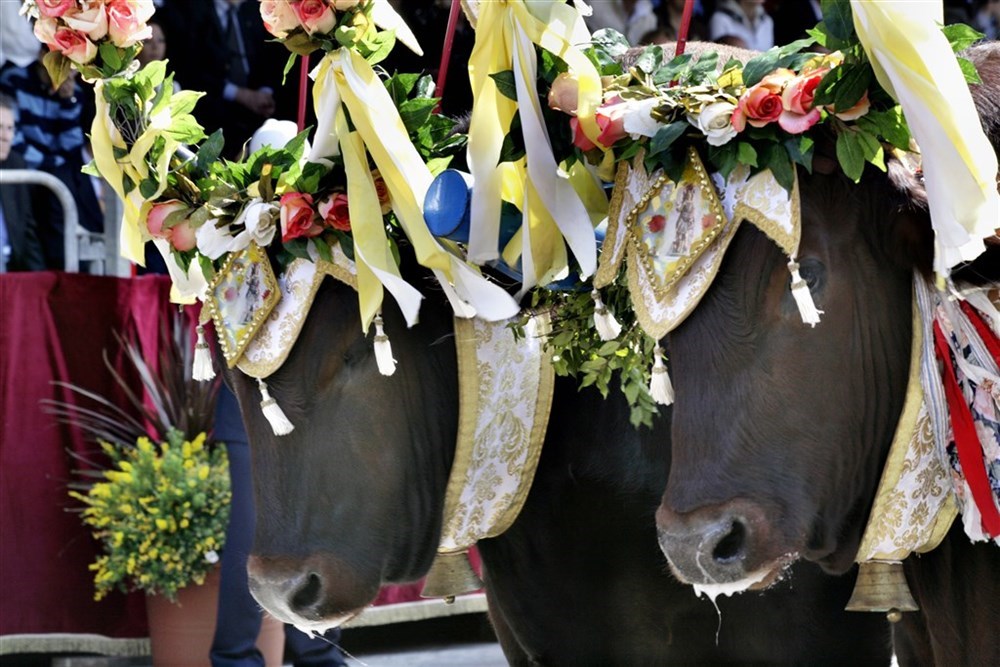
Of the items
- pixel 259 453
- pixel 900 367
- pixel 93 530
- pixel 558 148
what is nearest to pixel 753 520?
pixel 900 367

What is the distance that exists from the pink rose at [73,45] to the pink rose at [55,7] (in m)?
0.04

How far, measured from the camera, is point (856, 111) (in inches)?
106

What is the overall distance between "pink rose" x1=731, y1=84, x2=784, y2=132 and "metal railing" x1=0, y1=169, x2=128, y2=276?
401 centimetres

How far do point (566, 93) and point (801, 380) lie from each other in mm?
772

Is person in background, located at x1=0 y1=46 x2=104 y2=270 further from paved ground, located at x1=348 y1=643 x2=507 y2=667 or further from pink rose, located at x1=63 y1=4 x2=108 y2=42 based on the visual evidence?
pink rose, located at x1=63 y1=4 x2=108 y2=42

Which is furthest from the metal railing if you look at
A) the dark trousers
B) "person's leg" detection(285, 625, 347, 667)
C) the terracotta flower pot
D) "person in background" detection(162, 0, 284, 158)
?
"person's leg" detection(285, 625, 347, 667)

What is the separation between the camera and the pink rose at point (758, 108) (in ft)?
9.05

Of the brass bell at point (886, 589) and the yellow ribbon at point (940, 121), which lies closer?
the yellow ribbon at point (940, 121)

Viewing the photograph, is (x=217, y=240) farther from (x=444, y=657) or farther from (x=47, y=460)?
(x=444, y=657)

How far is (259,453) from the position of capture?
3500mm

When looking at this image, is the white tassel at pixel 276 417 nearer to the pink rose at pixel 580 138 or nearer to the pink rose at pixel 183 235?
the pink rose at pixel 183 235

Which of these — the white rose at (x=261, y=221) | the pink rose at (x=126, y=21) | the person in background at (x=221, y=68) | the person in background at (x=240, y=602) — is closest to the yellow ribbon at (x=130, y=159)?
the pink rose at (x=126, y=21)

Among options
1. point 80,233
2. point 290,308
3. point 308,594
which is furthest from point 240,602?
point 290,308

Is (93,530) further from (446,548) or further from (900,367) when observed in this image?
(900,367)
